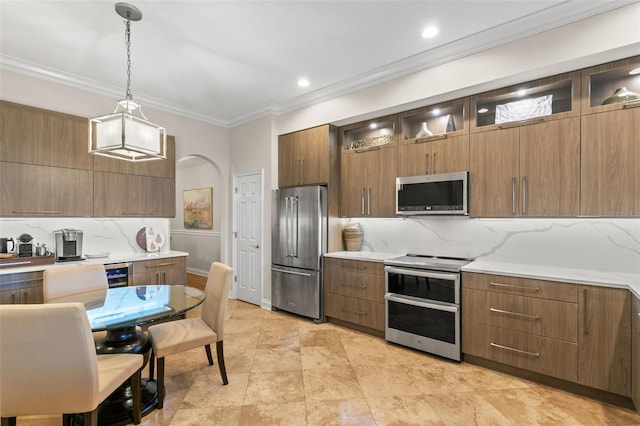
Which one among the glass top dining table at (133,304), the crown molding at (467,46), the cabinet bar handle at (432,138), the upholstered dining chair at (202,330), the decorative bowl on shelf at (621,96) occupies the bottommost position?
the upholstered dining chair at (202,330)

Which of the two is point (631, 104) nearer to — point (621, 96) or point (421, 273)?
point (621, 96)

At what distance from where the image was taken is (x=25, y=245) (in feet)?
10.6

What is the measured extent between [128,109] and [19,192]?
6.19 ft

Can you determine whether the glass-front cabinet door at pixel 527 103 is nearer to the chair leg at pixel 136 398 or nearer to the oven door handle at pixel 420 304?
the oven door handle at pixel 420 304

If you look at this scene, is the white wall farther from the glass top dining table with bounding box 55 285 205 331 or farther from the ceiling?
the glass top dining table with bounding box 55 285 205 331

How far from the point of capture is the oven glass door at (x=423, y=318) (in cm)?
290

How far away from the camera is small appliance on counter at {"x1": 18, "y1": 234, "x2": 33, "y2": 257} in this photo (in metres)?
3.19

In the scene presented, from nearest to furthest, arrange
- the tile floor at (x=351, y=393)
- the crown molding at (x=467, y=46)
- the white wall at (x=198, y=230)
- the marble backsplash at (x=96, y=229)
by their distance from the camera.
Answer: the tile floor at (x=351, y=393) → the crown molding at (x=467, y=46) → the marble backsplash at (x=96, y=229) → the white wall at (x=198, y=230)

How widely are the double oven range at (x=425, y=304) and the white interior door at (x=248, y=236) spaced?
2.26 meters

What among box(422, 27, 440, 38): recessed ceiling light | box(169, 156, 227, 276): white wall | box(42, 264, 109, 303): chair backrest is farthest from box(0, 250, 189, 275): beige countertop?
box(422, 27, 440, 38): recessed ceiling light

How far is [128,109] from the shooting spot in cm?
242

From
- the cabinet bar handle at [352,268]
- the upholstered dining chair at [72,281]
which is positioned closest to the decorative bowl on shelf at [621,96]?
the cabinet bar handle at [352,268]

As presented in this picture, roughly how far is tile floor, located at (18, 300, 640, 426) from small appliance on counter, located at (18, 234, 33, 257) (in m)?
1.80

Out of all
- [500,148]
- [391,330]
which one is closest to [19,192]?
[391,330]
